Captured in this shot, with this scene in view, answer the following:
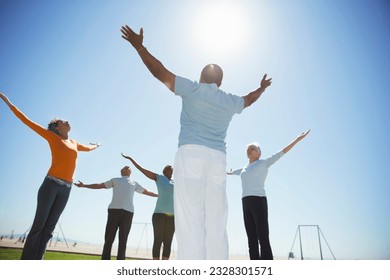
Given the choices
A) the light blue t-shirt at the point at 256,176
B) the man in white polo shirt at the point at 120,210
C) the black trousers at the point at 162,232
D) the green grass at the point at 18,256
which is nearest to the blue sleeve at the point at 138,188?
the man in white polo shirt at the point at 120,210

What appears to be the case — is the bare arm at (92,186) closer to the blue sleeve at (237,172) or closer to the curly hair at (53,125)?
the curly hair at (53,125)

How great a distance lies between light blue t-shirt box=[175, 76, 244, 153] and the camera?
85.0 inches

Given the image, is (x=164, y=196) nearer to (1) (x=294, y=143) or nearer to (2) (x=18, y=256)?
(1) (x=294, y=143)

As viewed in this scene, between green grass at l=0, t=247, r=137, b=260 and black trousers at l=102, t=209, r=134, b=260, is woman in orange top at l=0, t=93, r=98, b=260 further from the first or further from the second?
green grass at l=0, t=247, r=137, b=260

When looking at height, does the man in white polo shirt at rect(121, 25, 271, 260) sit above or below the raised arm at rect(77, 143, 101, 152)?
below

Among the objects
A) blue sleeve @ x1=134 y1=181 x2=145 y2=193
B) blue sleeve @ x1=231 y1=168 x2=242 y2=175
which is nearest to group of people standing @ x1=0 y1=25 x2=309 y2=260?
blue sleeve @ x1=231 y1=168 x2=242 y2=175

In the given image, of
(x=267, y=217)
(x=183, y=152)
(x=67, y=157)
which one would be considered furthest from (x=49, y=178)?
(x=267, y=217)

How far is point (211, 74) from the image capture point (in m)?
2.44

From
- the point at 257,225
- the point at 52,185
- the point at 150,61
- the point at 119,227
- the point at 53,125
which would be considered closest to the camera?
the point at 150,61

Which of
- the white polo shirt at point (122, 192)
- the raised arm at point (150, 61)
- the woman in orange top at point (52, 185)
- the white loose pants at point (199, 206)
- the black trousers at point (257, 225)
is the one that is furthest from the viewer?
the white polo shirt at point (122, 192)

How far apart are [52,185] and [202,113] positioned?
8.02 ft

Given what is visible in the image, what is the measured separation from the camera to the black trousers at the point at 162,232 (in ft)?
15.2

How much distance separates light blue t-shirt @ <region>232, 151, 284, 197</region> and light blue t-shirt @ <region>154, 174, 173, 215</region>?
1.55 m

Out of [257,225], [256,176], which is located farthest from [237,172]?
[257,225]
